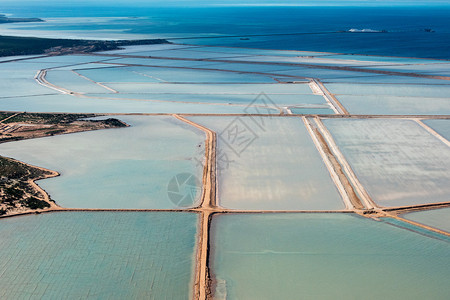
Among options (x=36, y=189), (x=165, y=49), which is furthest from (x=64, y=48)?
(x=36, y=189)

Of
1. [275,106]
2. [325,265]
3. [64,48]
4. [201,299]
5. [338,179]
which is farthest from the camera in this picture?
[64,48]

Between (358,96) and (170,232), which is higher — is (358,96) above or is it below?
above

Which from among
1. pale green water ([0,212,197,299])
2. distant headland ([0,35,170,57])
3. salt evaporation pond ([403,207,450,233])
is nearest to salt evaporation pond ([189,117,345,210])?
salt evaporation pond ([403,207,450,233])

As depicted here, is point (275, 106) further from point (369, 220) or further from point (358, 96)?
point (369, 220)

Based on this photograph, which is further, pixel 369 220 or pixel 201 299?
pixel 369 220

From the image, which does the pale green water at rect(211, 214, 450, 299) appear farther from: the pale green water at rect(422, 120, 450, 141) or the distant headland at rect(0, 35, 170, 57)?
the distant headland at rect(0, 35, 170, 57)

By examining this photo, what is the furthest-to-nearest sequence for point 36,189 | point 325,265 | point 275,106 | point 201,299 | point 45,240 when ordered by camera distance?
point 275,106 → point 36,189 → point 45,240 → point 325,265 → point 201,299

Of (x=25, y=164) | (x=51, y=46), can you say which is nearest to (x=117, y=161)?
(x=25, y=164)
